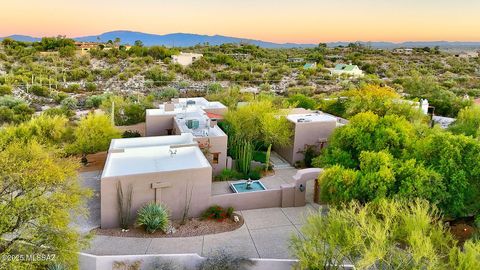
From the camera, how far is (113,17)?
5572cm

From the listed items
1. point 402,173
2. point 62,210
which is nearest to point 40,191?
point 62,210

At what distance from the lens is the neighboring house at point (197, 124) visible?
19812 mm

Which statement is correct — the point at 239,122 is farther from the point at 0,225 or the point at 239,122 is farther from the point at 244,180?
the point at 0,225

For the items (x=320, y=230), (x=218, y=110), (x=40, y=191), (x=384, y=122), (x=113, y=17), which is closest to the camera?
(x=40, y=191)

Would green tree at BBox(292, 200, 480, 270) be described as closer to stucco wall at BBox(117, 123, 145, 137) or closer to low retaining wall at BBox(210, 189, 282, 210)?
low retaining wall at BBox(210, 189, 282, 210)

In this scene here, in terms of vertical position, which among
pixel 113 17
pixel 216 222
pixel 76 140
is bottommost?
pixel 216 222

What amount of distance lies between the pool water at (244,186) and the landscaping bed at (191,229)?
211cm

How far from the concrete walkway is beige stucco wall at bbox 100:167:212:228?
3.90 ft

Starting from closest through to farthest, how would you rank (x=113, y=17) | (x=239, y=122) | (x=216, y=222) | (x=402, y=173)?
1. (x=402, y=173)
2. (x=216, y=222)
3. (x=239, y=122)
4. (x=113, y=17)

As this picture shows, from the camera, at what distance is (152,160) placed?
17.0m

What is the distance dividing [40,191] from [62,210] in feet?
2.27

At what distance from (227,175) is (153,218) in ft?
20.3

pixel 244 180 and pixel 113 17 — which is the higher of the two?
pixel 113 17

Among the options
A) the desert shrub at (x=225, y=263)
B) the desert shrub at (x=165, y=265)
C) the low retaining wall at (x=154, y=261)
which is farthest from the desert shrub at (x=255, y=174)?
the desert shrub at (x=165, y=265)
